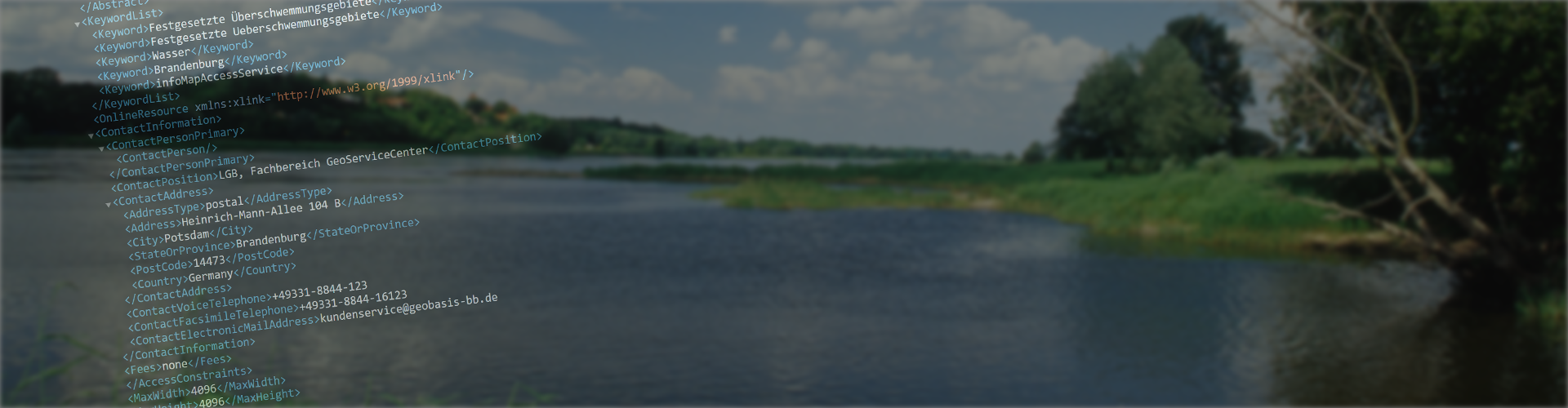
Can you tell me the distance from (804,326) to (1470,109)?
1055 centimetres

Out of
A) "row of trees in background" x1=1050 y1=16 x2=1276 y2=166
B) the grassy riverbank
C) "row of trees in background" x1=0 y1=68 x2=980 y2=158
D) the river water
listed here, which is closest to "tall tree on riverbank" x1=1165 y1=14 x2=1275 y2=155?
"row of trees in background" x1=1050 y1=16 x2=1276 y2=166

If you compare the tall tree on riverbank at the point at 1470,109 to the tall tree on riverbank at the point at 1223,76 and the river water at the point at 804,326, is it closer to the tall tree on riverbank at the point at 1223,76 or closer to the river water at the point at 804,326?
the river water at the point at 804,326

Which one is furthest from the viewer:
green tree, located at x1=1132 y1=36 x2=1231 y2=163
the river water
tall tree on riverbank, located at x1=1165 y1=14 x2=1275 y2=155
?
tall tree on riverbank, located at x1=1165 y1=14 x2=1275 y2=155

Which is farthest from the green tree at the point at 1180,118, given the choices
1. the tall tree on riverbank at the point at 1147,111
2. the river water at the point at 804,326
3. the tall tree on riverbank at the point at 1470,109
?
the tall tree on riverbank at the point at 1470,109

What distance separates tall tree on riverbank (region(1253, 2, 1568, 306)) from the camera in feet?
41.7

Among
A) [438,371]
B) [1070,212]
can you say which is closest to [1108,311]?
[438,371]

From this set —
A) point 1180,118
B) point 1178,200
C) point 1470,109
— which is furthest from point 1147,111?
point 1470,109

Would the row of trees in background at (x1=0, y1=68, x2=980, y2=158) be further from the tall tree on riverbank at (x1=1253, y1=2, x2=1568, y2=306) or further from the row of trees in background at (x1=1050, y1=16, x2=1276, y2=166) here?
the row of trees in background at (x1=1050, y1=16, x2=1276, y2=166)

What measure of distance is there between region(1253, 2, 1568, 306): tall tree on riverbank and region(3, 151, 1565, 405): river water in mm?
943

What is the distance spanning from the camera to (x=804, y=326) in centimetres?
1253

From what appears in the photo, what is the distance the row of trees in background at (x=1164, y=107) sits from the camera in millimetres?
36906

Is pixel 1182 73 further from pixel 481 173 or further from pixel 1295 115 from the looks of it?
pixel 481 173

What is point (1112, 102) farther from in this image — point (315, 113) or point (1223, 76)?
point (315, 113)

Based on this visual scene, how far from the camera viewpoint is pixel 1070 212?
1163 inches
